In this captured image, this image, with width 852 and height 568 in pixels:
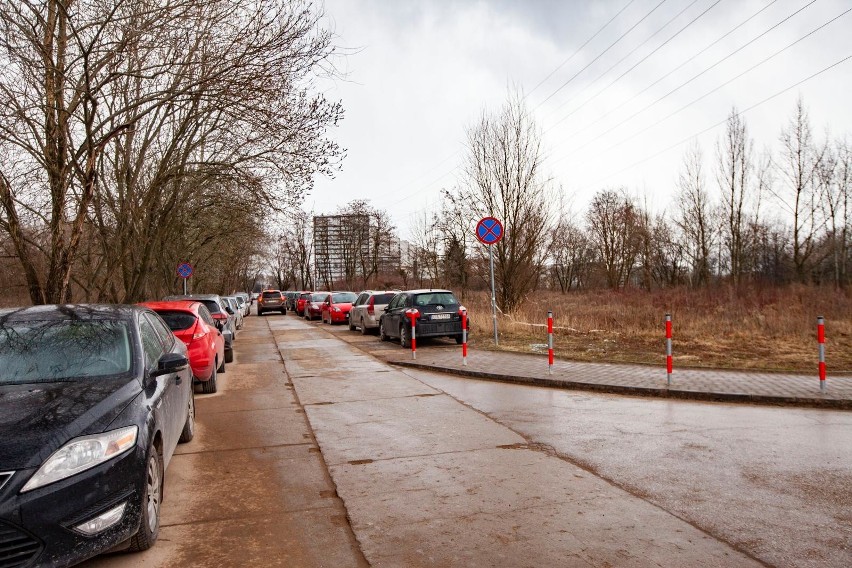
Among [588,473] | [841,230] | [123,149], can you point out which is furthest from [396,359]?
[841,230]

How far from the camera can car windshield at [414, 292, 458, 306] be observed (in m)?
16.6

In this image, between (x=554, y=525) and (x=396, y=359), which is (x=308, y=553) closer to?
(x=554, y=525)

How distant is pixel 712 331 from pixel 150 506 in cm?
1608

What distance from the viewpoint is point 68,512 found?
316cm

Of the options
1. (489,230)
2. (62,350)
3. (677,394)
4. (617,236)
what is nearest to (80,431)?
(62,350)

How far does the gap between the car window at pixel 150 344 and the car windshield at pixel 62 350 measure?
154mm

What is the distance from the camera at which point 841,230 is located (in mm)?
33062

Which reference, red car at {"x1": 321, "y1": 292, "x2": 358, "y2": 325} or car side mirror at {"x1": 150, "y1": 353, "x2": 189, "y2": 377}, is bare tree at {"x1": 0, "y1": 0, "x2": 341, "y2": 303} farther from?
red car at {"x1": 321, "y1": 292, "x2": 358, "y2": 325}

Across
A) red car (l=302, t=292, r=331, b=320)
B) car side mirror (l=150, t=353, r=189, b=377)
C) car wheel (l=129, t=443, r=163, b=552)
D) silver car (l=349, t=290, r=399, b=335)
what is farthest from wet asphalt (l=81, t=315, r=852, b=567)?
red car (l=302, t=292, r=331, b=320)

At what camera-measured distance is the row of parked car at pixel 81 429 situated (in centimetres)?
308

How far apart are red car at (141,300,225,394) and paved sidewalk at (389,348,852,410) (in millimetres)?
4418

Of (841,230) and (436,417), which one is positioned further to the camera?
(841,230)

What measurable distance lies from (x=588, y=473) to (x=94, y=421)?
3816 millimetres

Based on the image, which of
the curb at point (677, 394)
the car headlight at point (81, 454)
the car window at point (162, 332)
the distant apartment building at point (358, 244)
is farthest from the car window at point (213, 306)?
the distant apartment building at point (358, 244)
